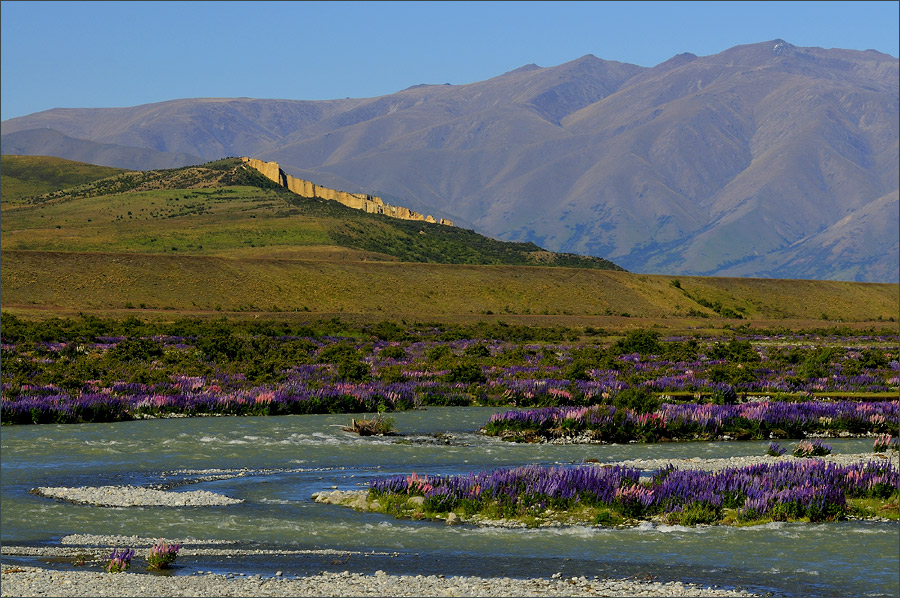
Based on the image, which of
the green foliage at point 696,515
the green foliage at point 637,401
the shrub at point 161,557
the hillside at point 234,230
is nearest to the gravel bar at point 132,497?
the shrub at point 161,557

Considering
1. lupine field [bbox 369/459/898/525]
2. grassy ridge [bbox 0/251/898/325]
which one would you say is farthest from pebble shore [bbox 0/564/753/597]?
grassy ridge [bbox 0/251/898/325]

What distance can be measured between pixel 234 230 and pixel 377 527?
14408 cm

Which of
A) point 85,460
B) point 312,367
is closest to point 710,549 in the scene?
point 85,460

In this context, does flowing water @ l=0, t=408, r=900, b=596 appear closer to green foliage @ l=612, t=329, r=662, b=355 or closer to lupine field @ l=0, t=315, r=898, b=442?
lupine field @ l=0, t=315, r=898, b=442

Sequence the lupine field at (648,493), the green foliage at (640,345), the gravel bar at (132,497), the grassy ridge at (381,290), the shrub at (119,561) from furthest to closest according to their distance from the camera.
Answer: the grassy ridge at (381,290), the green foliage at (640,345), the gravel bar at (132,497), the lupine field at (648,493), the shrub at (119,561)

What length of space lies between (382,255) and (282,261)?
3703cm

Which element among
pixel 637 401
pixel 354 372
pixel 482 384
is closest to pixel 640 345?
pixel 482 384

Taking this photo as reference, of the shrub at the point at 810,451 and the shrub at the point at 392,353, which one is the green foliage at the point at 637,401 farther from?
the shrub at the point at 392,353

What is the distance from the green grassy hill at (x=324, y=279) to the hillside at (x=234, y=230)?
399 mm

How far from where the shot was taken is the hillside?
14325 centimetres

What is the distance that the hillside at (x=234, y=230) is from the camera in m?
143

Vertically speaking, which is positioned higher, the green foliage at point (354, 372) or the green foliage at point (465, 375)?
the green foliage at point (354, 372)

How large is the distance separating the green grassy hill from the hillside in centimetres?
40

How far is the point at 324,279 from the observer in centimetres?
10556
